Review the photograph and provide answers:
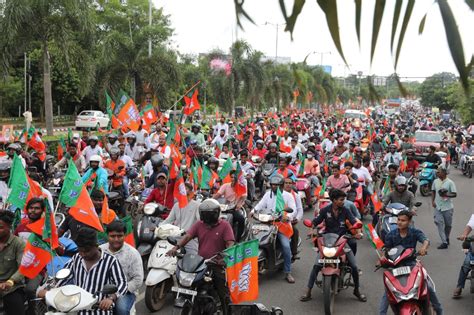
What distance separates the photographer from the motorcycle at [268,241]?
7996mm

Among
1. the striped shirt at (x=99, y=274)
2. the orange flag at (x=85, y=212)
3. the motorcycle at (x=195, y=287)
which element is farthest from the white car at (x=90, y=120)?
the striped shirt at (x=99, y=274)

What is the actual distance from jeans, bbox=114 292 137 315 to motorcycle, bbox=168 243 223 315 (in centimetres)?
69

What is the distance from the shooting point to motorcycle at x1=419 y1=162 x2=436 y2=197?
16.7 meters

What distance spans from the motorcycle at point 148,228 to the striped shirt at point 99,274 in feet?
10.0

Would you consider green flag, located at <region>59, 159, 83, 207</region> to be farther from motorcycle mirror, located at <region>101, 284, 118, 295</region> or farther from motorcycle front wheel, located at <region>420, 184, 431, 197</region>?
motorcycle front wheel, located at <region>420, 184, 431, 197</region>

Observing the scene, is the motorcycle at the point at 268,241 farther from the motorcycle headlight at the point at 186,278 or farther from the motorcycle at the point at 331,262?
the motorcycle headlight at the point at 186,278

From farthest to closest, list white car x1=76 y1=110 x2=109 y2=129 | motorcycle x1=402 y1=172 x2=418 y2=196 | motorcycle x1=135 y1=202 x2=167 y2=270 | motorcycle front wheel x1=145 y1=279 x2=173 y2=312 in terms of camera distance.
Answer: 1. white car x1=76 y1=110 x2=109 y2=129
2. motorcycle x1=402 y1=172 x2=418 y2=196
3. motorcycle x1=135 y1=202 x2=167 y2=270
4. motorcycle front wheel x1=145 y1=279 x2=173 y2=312

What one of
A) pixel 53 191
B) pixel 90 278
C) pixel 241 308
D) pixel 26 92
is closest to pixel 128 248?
pixel 90 278

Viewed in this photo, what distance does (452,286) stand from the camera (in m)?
8.17

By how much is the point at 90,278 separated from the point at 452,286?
211 inches

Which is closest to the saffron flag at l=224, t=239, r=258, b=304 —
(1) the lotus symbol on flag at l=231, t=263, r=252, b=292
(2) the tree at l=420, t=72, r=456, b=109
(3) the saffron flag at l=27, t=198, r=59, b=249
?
(1) the lotus symbol on flag at l=231, t=263, r=252, b=292

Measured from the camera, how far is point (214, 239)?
5.98 metres

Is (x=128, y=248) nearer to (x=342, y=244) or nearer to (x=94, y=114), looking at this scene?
(x=342, y=244)

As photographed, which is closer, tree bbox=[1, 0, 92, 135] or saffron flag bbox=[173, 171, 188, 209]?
saffron flag bbox=[173, 171, 188, 209]
